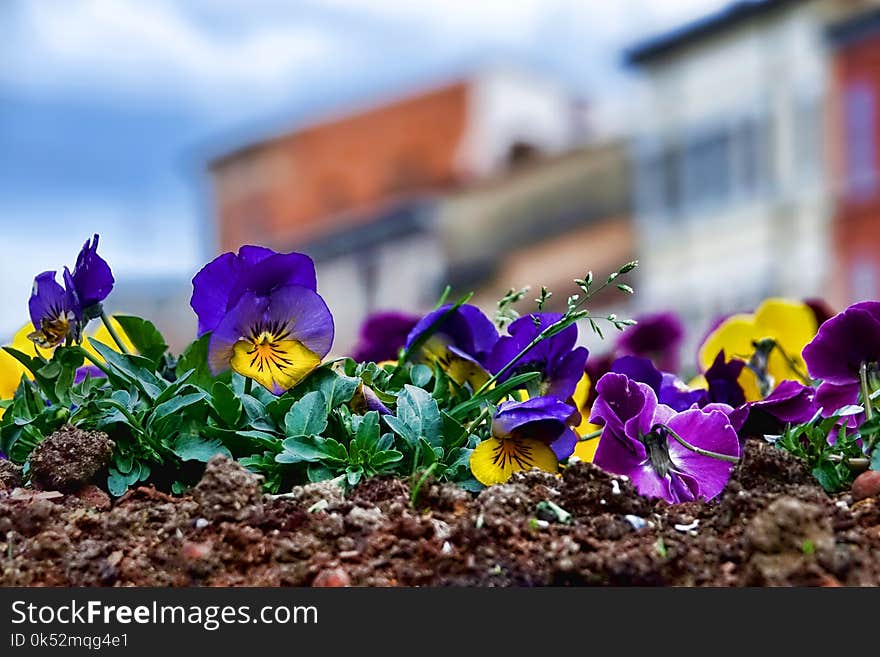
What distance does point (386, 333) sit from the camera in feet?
4.35

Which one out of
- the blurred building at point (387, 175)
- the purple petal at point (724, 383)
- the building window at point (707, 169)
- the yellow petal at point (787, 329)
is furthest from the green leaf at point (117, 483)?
the blurred building at point (387, 175)

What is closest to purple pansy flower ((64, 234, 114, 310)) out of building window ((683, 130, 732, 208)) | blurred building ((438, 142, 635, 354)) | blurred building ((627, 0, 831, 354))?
blurred building ((627, 0, 831, 354))

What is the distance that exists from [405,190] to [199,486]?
17.5m

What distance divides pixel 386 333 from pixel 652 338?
42cm

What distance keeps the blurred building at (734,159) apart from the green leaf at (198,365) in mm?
13972

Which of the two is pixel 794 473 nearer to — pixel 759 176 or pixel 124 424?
pixel 124 424

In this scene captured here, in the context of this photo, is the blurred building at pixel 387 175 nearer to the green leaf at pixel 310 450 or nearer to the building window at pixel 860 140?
the building window at pixel 860 140

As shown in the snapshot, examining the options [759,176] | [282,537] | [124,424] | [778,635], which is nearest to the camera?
[778,635]

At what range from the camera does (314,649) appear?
0.63m

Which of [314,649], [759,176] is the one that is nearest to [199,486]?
[314,649]

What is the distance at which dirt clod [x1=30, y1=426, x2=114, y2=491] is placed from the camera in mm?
851

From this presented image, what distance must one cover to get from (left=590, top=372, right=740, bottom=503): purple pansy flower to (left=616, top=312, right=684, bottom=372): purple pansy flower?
0.64m

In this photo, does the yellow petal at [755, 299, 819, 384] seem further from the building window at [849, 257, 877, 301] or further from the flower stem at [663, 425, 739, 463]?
the building window at [849, 257, 877, 301]

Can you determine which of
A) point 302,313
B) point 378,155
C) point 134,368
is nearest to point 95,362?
point 134,368
